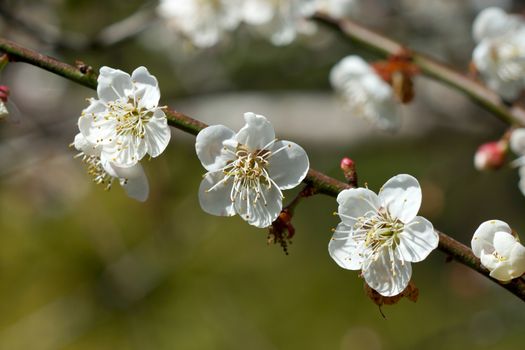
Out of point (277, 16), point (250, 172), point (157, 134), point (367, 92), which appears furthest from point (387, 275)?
point (277, 16)

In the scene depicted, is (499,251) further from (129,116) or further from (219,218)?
(219,218)

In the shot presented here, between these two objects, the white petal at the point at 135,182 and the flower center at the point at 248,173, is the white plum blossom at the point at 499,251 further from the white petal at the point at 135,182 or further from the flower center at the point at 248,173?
the white petal at the point at 135,182

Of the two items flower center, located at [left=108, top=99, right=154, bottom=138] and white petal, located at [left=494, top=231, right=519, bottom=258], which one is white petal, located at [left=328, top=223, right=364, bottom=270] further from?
flower center, located at [left=108, top=99, right=154, bottom=138]

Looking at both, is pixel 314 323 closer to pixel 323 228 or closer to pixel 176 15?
pixel 323 228

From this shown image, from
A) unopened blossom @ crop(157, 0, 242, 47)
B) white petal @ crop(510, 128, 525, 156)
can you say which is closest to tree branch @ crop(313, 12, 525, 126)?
white petal @ crop(510, 128, 525, 156)

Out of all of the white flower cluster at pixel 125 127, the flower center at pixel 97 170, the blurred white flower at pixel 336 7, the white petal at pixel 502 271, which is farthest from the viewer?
the blurred white flower at pixel 336 7

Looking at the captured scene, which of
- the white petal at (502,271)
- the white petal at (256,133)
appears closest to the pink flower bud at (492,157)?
the white petal at (502,271)

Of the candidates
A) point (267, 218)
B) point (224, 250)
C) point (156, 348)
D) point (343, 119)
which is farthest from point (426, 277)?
point (267, 218)
